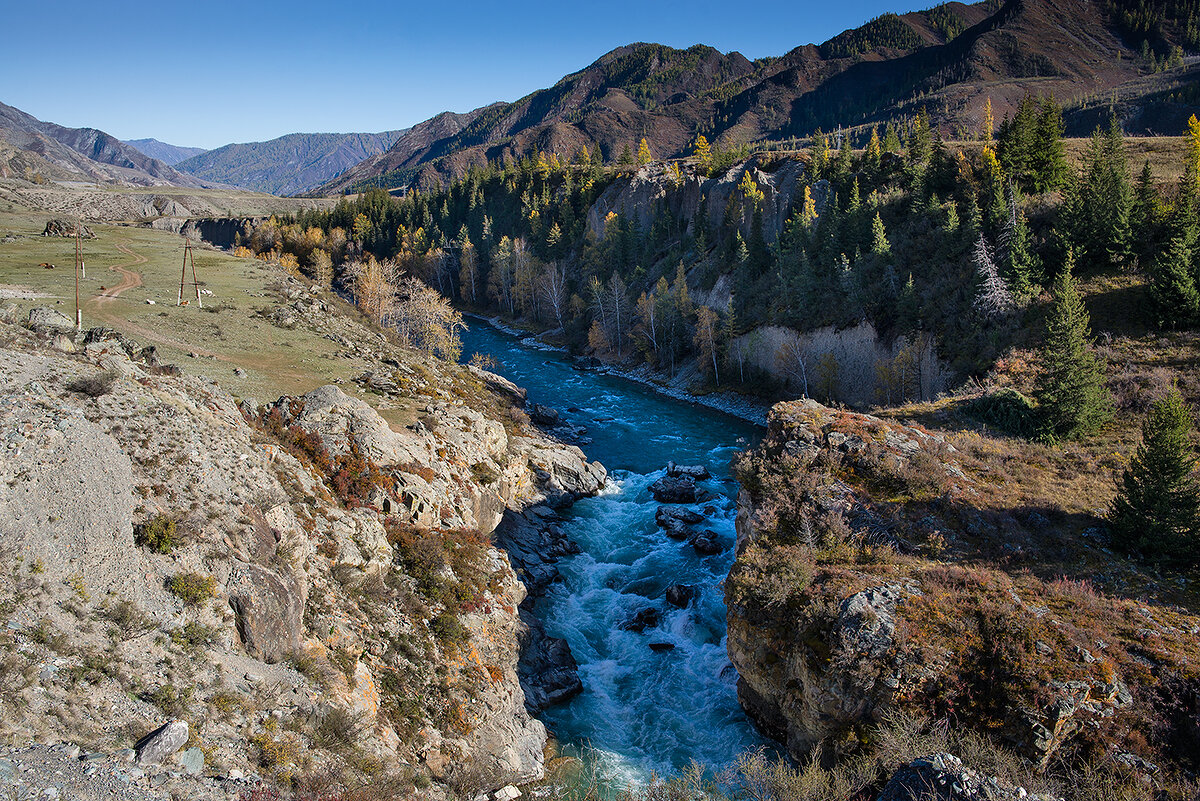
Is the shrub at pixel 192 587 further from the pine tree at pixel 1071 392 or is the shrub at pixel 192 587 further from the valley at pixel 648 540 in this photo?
the pine tree at pixel 1071 392

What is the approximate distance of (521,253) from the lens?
291ft

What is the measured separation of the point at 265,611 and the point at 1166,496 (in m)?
24.2

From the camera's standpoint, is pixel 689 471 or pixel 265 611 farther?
pixel 689 471

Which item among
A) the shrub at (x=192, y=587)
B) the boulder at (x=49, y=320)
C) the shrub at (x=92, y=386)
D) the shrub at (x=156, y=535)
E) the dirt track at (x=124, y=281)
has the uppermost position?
the dirt track at (x=124, y=281)

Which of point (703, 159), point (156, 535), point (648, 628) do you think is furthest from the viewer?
point (703, 159)

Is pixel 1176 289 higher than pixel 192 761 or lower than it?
higher

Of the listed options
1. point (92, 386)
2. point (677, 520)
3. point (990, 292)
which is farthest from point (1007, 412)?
point (92, 386)

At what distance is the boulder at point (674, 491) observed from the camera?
34781mm

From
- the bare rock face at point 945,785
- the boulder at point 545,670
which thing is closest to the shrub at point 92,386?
the boulder at point 545,670

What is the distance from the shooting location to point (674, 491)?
35.1m

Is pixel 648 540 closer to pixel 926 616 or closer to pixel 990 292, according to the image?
pixel 926 616

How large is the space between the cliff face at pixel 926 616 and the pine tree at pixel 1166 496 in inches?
56.0

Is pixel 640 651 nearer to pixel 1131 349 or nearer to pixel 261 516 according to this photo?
pixel 261 516

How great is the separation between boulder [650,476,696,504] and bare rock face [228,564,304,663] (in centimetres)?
2220
